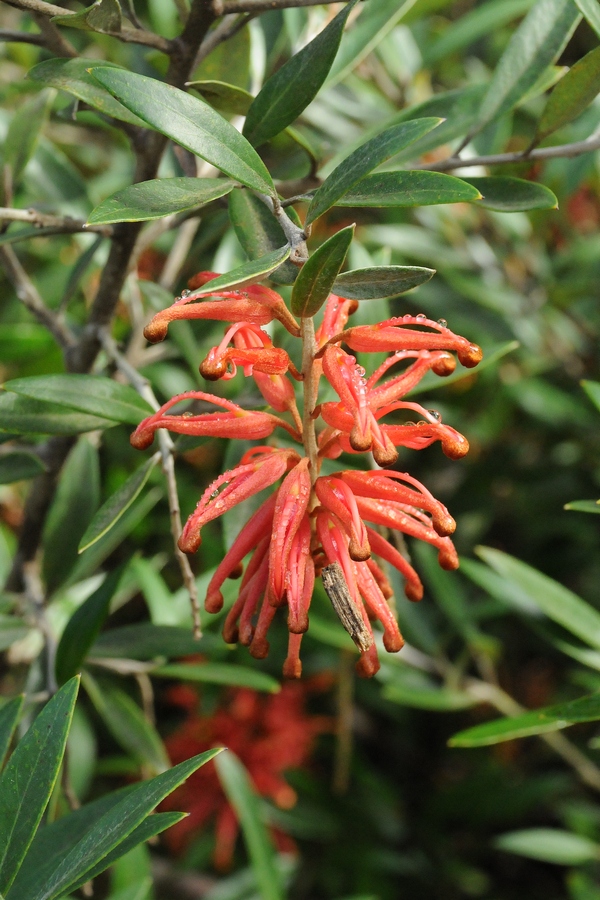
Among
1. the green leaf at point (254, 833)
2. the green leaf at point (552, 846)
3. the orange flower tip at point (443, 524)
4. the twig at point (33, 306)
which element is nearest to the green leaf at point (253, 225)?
the orange flower tip at point (443, 524)

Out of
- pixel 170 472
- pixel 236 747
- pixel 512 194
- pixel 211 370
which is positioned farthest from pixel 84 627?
pixel 236 747

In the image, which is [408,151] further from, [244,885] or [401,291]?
[244,885]

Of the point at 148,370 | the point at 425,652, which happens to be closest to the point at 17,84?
the point at 148,370

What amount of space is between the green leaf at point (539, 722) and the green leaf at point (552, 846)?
2.51 feet

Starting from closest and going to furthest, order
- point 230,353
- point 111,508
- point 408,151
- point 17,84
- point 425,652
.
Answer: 1. point 230,353
2. point 111,508
3. point 408,151
4. point 17,84
5. point 425,652

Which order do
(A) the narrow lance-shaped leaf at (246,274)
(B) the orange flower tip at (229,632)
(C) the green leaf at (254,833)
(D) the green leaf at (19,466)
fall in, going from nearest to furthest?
(A) the narrow lance-shaped leaf at (246,274)
(B) the orange flower tip at (229,632)
(D) the green leaf at (19,466)
(C) the green leaf at (254,833)

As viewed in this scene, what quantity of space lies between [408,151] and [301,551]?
58 cm

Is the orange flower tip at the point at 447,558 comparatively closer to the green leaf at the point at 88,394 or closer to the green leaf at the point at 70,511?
the green leaf at the point at 88,394

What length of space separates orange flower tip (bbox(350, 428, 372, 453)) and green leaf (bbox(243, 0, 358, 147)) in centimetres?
32

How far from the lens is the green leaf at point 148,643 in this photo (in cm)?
108

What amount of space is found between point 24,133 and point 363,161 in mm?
663

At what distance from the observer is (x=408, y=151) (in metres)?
1.03

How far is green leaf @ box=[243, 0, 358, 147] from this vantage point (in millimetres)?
729

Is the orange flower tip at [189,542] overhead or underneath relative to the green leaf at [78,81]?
underneath
